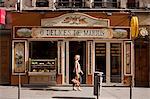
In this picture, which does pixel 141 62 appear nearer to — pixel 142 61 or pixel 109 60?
pixel 142 61

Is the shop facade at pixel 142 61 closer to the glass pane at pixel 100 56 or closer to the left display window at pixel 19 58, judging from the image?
the glass pane at pixel 100 56

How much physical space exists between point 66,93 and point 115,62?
4868 millimetres

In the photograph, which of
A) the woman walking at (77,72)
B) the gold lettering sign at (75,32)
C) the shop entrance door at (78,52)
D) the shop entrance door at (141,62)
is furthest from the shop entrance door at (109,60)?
the woman walking at (77,72)

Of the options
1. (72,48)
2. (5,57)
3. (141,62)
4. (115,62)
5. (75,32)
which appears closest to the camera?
(75,32)

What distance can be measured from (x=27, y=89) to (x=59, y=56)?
9.64 feet

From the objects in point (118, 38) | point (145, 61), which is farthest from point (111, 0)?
point (145, 61)

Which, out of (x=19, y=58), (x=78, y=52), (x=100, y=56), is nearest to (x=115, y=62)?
(x=100, y=56)

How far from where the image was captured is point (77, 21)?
24375 mm

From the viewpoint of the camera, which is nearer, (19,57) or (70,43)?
(19,57)

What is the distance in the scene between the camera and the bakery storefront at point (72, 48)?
79.8ft

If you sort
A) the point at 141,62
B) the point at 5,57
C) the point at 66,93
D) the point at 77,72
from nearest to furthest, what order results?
the point at 66,93
the point at 77,72
the point at 141,62
the point at 5,57

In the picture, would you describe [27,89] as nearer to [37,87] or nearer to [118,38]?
[37,87]

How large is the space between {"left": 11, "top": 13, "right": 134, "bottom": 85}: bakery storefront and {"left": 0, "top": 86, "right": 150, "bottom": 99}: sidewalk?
1257 millimetres

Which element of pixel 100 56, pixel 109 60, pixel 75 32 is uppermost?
pixel 75 32
